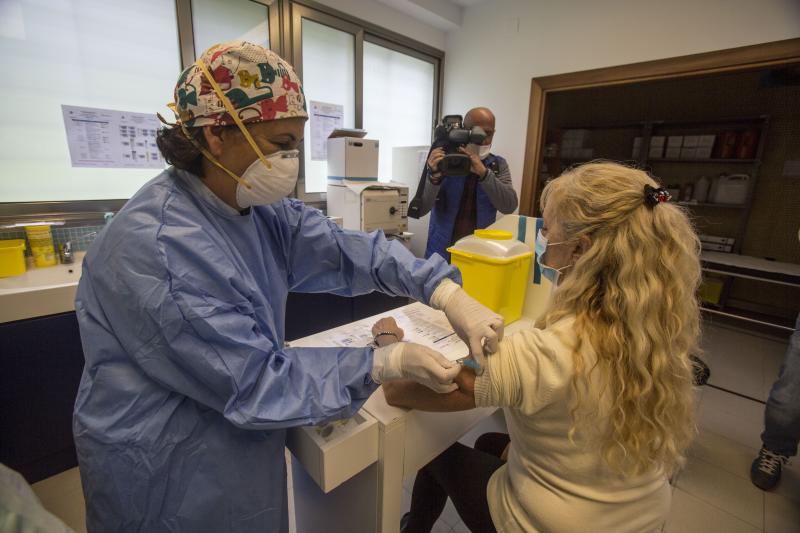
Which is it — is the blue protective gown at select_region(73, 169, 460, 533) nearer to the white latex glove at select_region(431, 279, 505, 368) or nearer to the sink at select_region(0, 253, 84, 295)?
the white latex glove at select_region(431, 279, 505, 368)

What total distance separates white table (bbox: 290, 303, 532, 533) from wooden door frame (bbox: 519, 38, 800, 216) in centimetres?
241

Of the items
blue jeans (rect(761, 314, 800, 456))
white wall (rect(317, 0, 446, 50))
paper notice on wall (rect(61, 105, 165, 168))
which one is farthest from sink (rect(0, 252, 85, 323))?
blue jeans (rect(761, 314, 800, 456))

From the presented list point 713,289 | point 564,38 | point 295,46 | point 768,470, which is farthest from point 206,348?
point 713,289

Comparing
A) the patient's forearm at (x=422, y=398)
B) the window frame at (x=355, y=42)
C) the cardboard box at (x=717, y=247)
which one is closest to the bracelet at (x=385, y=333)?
the patient's forearm at (x=422, y=398)

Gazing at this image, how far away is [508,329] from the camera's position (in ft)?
4.38

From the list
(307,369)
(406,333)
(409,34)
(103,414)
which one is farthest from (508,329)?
(409,34)

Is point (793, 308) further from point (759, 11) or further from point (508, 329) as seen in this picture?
point (508, 329)

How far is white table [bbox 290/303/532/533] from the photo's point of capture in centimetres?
84

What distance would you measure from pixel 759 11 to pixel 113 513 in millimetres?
3375

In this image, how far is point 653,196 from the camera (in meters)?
0.71

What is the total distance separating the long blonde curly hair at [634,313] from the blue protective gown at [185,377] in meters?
0.44

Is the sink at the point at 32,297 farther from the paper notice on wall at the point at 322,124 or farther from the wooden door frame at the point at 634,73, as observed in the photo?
the wooden door frame at the point at 634,73

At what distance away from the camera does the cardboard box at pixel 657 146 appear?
4012 mm

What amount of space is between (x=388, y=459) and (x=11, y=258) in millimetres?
1829
